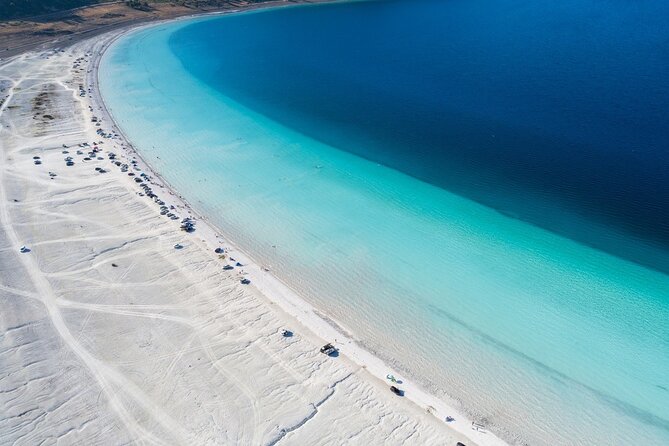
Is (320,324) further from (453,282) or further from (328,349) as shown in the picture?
(453,282)

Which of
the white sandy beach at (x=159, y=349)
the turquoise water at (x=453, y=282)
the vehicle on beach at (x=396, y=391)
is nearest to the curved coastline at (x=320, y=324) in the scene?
the white sandy beach at (x=159, y=349)

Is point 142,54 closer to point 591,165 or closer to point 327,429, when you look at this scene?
point 591,165

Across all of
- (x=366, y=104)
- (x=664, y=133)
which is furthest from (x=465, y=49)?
(x=664, y=133)

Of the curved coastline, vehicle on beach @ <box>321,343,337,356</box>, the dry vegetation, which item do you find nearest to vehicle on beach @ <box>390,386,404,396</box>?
the curved coastline

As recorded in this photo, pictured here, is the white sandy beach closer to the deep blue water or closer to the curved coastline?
the curved coastline

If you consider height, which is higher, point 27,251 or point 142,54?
point 142,54
